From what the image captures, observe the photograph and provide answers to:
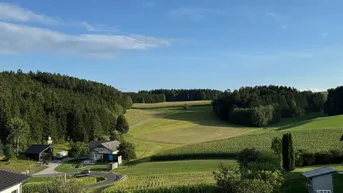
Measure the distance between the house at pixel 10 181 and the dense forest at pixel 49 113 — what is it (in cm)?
5949

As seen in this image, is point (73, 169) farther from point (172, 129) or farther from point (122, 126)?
point (172, 129)

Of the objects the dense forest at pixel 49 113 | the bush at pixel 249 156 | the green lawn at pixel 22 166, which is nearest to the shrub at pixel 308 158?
the bush at pixel 249 156

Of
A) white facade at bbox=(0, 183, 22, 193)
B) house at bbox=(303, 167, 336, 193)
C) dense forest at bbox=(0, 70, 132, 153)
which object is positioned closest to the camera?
white facade at bbox=(0, 183, 22, 193)

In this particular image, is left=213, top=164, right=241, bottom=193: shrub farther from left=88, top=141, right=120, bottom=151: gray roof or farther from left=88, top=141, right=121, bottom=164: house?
left=88, top=141, right=120, bottom=151: gray roof

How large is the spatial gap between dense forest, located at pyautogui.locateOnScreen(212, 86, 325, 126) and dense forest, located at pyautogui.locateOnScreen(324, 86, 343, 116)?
309 inches

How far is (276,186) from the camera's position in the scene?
86.0 feet

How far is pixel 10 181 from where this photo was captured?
72.9 feet

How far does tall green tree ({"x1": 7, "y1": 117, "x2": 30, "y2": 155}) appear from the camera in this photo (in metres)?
78.4

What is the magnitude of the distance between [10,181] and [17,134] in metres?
61.2

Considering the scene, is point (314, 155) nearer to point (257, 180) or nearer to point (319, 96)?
point (257, 180)

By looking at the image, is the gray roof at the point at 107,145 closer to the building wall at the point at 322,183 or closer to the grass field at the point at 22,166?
the grass field at the point at 22,166

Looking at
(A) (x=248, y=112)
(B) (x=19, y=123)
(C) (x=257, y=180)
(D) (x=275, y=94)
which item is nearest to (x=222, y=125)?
(A) (x=248, y=112)

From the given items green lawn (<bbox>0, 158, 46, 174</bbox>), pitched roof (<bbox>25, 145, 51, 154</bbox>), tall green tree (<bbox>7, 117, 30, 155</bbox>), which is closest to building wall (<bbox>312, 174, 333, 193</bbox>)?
green lawn (<bbox>0, 158, 46, 174</bbox>)

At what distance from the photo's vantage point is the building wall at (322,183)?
25.7 metres
